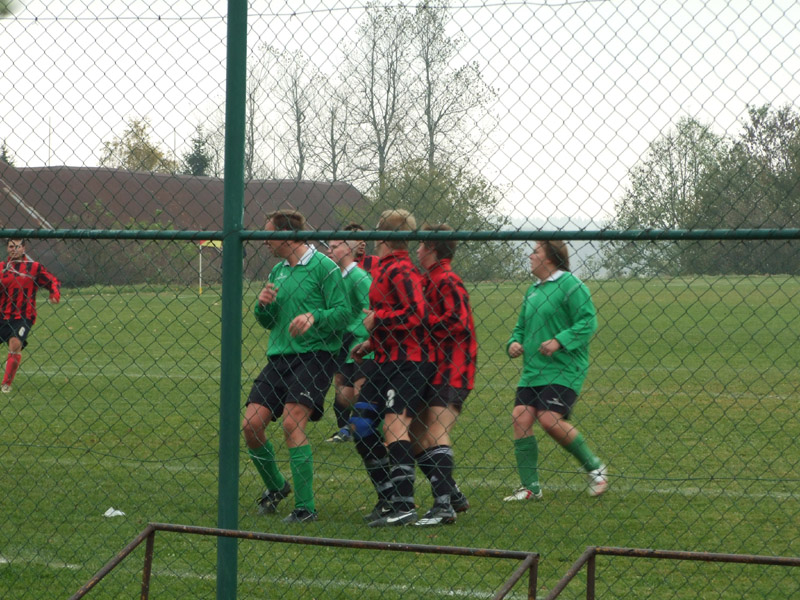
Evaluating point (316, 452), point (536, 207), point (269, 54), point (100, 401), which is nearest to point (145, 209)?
point (269, 54)

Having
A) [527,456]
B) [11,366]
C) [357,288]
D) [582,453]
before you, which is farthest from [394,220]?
[11,366]

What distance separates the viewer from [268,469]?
577 centimetres

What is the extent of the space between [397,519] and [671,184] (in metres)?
2.62

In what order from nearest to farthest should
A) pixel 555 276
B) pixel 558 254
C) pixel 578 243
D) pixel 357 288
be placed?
pixel 578 243
pixel 558 254
pixel 555 276
pixel 357 288

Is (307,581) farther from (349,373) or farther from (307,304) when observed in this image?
(349,373)

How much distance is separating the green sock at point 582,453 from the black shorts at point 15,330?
702 cm

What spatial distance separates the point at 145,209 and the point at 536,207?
2549 millimetres

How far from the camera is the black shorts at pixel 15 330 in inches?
427

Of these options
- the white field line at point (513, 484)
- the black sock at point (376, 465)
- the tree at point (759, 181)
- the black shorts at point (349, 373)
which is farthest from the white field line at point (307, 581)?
the black shorts at point (349, 373)

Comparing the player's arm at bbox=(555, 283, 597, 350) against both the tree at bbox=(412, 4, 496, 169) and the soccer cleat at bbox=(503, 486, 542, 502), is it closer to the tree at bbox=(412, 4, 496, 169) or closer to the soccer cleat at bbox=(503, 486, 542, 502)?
the soccer cleat at bbox=(503, 486, 542, 502)

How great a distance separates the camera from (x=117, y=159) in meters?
4.50

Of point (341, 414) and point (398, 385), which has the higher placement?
point (398, 385)

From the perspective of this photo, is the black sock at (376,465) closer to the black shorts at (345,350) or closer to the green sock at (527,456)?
the green sock at (527,456)

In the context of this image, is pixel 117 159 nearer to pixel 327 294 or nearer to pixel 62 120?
pixel 62 120
